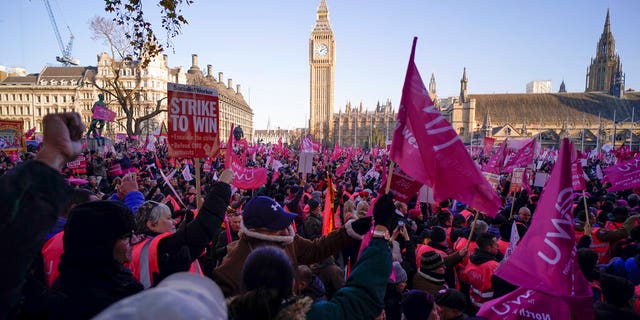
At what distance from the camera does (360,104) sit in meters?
94.2

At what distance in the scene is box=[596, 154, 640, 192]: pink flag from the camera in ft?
27.7

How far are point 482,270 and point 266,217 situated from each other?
251cm

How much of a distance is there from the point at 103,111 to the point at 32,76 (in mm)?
78657

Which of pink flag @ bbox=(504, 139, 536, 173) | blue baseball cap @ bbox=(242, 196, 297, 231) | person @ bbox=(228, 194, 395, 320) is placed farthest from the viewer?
pink flag @ bbox=(504, 139, 536, 173)

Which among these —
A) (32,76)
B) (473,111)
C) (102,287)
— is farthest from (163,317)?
(32,76)

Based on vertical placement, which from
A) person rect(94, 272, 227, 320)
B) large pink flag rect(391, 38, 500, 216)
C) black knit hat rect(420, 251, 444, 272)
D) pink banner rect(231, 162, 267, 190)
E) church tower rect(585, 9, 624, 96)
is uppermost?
church tower rect(585, 9, 624, 96)

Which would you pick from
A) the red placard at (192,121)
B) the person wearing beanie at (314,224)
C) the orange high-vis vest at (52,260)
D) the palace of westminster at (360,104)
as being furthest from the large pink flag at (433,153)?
the palace of westminster at (360,104)

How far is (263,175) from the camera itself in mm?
8516

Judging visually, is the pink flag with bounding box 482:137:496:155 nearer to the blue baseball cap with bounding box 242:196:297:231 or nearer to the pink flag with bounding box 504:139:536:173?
the pink flag with bounding box 504:139:536:173

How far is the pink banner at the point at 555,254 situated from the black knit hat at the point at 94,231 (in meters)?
2.40

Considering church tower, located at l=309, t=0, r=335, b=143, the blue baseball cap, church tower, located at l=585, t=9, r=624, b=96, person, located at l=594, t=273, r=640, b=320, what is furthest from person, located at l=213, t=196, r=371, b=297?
church tower, located at l=585, t=9, r=624, b=96

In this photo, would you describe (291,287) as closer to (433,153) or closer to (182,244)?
(182,244)

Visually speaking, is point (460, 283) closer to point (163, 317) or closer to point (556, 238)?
point (556, 238)

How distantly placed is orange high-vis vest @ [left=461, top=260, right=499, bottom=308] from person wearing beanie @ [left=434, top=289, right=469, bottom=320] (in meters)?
1.19
